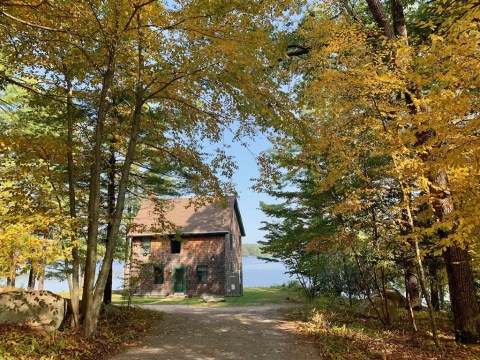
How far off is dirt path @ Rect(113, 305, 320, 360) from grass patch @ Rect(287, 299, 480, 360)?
1.88 ft

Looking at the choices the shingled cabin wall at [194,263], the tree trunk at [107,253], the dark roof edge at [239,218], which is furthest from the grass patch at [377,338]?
the dark roof edge at [239,218]

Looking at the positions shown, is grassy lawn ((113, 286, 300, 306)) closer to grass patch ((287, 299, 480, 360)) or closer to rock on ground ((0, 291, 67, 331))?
grass patch ((287, 299, 480, 360))

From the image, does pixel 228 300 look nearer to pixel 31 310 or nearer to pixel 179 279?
pixel 179 279

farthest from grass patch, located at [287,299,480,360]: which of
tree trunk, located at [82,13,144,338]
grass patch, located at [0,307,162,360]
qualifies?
tree trunk, located at [82,13,144,338]

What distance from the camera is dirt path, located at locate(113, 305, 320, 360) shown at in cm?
743

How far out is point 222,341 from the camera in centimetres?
864

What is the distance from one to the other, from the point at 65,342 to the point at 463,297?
31.1 feet

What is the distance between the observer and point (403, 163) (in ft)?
22.2

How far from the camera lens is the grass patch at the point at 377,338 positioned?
727cm

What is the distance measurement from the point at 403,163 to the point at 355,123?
3153 mm

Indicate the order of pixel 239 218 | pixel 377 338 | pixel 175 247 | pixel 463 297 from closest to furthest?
pixel 463 297, pixel 377 338, pixel 175 247, pixel 239 218

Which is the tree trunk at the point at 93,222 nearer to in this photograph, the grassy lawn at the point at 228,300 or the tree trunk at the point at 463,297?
the tree trunk at the point at 463,297

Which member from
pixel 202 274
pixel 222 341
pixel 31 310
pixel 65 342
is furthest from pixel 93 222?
pixel 202 274

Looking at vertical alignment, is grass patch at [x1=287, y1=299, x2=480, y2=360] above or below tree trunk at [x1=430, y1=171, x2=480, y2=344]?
below
